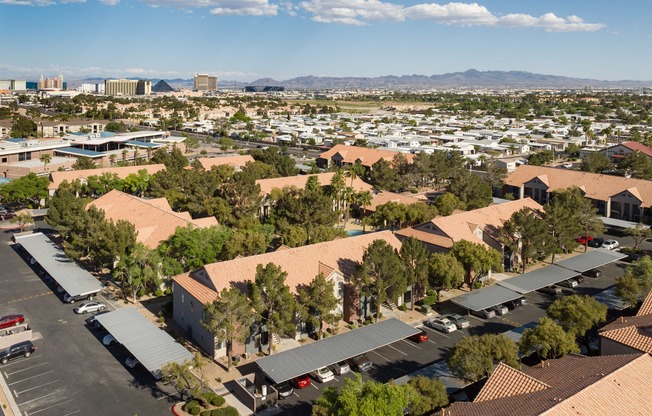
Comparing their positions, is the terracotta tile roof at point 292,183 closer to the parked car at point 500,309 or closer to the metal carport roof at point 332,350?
the parked car at point 500,309

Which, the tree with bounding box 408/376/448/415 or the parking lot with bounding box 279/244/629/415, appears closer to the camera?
the tree with bounding box 408/376/448/415

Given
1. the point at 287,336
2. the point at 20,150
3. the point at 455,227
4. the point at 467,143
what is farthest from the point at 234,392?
the point at 467,143

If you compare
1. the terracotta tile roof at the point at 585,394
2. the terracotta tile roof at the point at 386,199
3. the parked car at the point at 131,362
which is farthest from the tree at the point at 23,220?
the terracotta tile roof at the point at 585,394

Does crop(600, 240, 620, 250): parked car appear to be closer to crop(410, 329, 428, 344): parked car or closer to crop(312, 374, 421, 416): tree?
crop(410, 329, 428, 344): parked car

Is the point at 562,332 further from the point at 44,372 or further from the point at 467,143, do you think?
the point at 467,143

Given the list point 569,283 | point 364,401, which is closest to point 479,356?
point 364,401

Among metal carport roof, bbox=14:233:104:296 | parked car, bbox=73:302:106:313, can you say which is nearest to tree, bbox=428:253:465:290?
parked car, bbox=73:302:106:313
